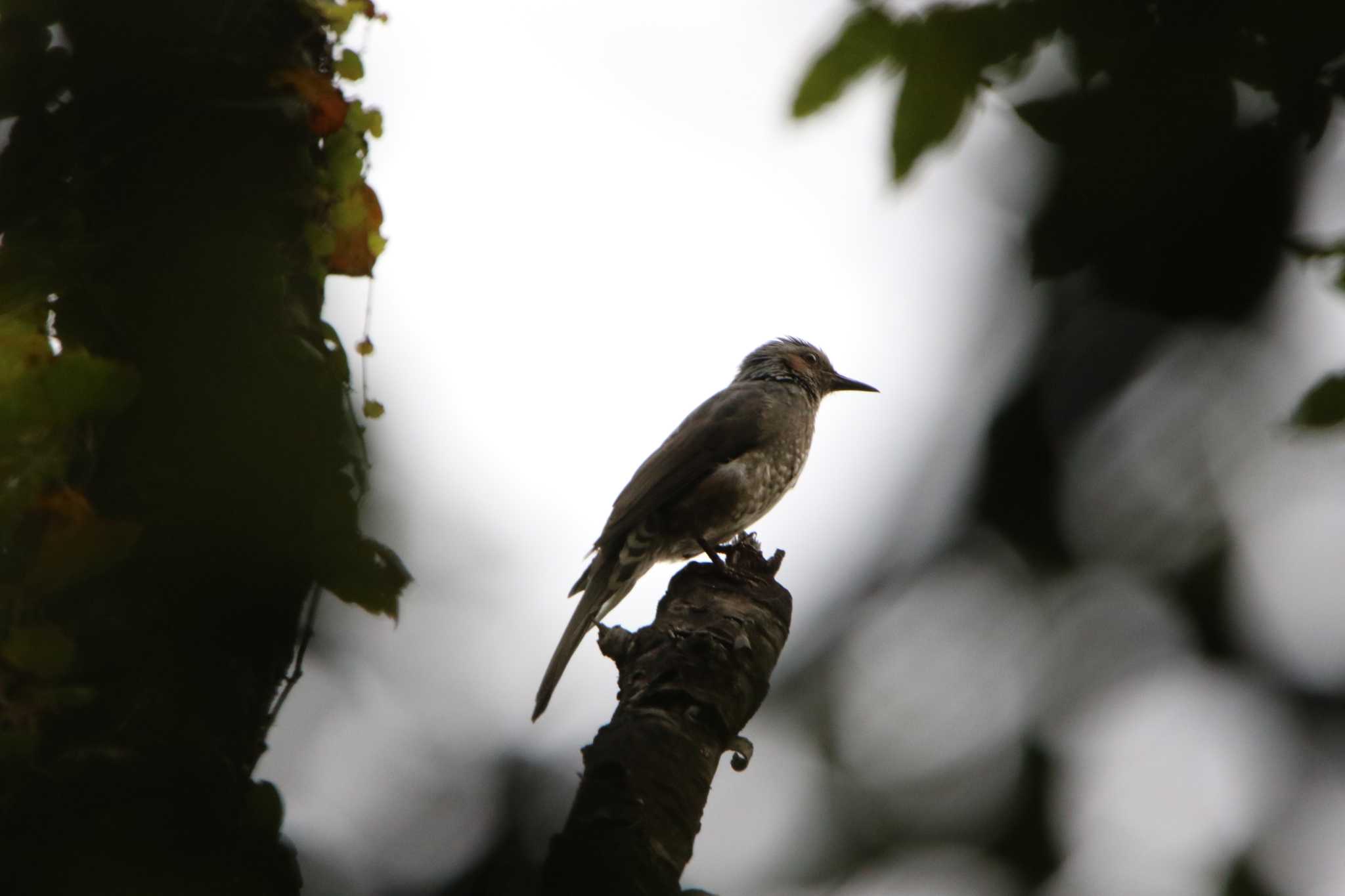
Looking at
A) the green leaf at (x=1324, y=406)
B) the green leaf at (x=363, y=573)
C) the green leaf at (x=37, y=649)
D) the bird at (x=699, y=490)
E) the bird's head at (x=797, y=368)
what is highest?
the bird's head at (x=797, y=368)

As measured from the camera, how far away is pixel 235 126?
1837 millimetres


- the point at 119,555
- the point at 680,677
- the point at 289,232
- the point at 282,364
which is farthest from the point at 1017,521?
the point at 680,677

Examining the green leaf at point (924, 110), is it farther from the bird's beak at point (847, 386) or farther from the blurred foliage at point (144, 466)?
the bird's beak at point (847, 386)

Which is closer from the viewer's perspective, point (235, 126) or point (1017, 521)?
point (1017, 521)

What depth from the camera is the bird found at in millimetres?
6113

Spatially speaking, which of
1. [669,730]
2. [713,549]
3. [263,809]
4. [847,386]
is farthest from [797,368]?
[263,809]

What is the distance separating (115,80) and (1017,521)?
1.16m

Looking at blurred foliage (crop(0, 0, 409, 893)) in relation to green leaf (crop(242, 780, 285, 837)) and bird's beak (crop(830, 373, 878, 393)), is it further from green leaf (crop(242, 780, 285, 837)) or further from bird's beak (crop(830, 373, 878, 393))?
bird's beak (crop(830, 373, 878, 393))

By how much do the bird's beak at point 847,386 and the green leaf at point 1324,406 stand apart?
6522 millimetres

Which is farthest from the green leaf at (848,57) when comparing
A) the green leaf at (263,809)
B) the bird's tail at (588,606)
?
the bird's tail at (588,606)

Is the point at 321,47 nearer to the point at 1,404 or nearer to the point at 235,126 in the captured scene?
the point at 235,126

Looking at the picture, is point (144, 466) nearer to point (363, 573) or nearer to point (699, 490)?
point (363, 573)

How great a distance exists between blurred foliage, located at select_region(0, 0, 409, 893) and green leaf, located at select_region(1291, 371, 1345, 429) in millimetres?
974

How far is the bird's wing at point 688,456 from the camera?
20.2 ft
